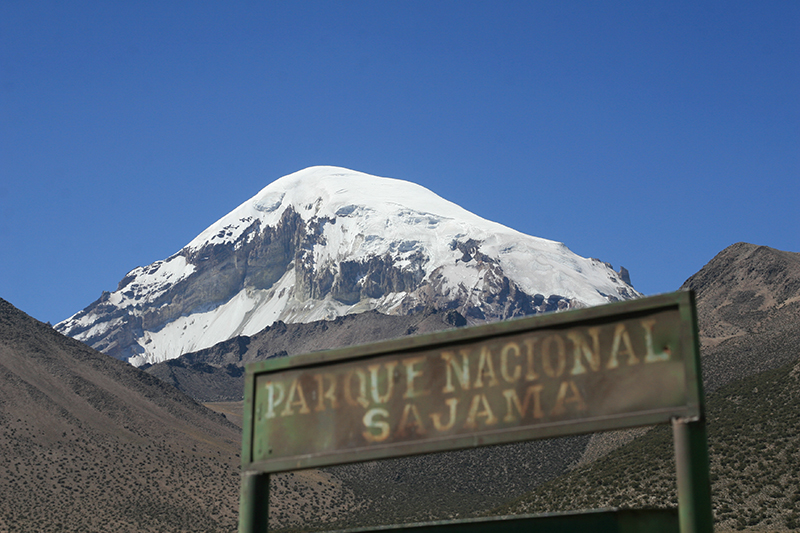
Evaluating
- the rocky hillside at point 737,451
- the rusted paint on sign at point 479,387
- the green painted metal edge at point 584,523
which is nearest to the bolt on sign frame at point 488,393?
the rusted paint on sign at point 479,387

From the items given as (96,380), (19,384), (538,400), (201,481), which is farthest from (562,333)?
(96,380)

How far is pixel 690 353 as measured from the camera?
5.92 meters

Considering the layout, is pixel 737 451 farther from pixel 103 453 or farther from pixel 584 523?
pixel 103 453

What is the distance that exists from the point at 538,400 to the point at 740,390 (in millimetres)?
72560

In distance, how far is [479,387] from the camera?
21.5 ft

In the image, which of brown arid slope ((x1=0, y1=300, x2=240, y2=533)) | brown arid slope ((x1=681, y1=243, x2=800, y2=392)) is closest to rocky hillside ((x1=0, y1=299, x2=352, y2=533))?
brown arid slope ((x1=0, y1=300, x2=240, y2=533))

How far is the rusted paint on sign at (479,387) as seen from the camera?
6.09 meters

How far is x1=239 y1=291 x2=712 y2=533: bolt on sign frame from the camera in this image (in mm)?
5988

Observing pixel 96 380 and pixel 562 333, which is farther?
pixel 96 380

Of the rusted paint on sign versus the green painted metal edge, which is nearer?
the rusted paint on sign

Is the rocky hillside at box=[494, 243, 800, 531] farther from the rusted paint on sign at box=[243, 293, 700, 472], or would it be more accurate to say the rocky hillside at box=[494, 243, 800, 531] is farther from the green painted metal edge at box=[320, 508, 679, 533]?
the rusted paint on sign at box=[243, 293, 700, 472]

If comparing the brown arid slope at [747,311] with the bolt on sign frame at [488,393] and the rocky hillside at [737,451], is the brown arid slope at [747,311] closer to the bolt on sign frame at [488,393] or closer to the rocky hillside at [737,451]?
the rocky hillside at [737,451]

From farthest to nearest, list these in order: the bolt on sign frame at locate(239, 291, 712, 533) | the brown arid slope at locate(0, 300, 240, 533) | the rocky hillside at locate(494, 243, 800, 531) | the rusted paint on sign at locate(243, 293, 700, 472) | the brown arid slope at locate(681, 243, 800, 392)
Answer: the brown arid slope at locate(681, 243, 800, 392)
the brown arid slope at locate(0, 300, 240, 533)
the rocky hillside at locate(494, 243, 800, 531)
the rusted paint on sign at locate(243, 293, 700, 472)
the bolt on sign frame at locate(239, 291, 712, 533)

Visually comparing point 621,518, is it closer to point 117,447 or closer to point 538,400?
point 538,400
